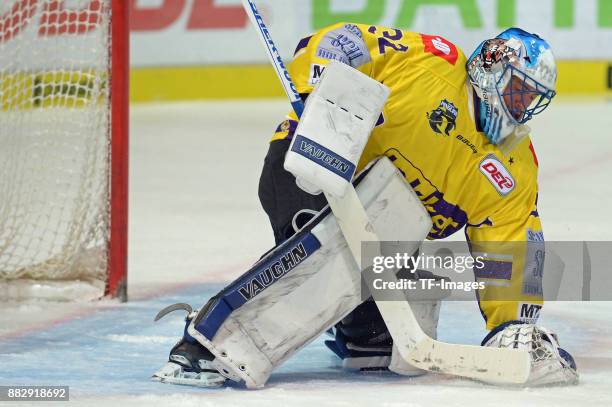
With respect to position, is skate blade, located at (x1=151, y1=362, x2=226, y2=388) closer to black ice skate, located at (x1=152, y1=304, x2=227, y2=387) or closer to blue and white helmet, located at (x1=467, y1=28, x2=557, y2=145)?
black ice skate, located at (x1=152, y1=304, x2=227, y2=387)

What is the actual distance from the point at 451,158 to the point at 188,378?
2.38 ft

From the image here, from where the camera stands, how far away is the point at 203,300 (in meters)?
3.68

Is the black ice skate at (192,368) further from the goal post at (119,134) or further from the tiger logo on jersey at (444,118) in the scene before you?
the goal post at (119,134)

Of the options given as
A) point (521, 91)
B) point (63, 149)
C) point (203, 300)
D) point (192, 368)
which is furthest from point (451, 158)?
point (63, 149)

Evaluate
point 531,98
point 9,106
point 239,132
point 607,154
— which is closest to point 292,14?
point 239,132

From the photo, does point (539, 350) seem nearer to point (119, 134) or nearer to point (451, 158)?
point (451, 158)

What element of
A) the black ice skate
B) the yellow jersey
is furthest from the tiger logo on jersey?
the black ice skate

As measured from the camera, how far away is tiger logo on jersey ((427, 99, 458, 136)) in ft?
9.27

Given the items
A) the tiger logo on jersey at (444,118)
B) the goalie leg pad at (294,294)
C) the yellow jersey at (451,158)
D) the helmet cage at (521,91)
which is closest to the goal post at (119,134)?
the yellow jersey at (451,158)

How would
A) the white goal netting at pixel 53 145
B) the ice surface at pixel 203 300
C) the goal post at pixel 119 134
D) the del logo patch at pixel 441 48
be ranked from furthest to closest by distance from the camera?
1. the white goal netting at pixel 53 145
2. the goal post at pixel 119 134
3. the del logo patch at pixel 441 48
4. the ice surface at pixel 203 300

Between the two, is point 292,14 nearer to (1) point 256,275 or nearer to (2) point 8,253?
(2) point 8,253

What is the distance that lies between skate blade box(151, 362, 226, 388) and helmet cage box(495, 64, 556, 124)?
32.7 inches

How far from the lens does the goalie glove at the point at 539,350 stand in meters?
2.68

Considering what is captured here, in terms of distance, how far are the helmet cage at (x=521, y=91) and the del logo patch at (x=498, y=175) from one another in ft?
0.33
